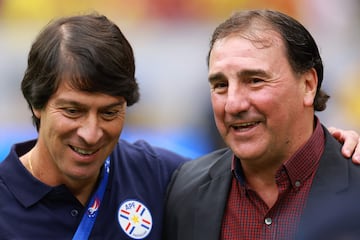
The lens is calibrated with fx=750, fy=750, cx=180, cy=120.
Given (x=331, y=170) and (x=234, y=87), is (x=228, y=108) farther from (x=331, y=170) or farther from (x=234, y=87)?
(x=331, y=170)

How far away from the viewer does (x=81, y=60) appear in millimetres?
3133

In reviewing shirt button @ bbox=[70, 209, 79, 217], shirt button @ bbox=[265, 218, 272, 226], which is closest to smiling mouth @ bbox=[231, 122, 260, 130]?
shirt button @ bbox=[265, 218, 272, 226]

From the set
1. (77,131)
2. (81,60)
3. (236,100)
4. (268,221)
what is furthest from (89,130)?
(268,221)

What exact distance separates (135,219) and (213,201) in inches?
14.4

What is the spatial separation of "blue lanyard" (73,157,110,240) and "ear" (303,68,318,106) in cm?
98

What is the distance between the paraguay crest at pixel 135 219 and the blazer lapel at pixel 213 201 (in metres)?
0.24

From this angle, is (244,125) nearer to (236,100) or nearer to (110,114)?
(236,100)

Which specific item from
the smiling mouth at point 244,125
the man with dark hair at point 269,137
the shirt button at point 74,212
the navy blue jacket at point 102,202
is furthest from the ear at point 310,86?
the shirt button at point 74,212

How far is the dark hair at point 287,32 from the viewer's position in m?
3.24

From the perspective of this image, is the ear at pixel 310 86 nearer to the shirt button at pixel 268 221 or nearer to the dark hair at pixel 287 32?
the dark hair at pixel 287 32

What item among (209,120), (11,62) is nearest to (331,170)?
(209,120)

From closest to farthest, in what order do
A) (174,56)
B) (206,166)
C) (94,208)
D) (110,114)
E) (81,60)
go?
(81,60) < (110,114) < (94,208) < (206,166) < (174,56)

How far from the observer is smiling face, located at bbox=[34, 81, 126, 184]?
10.3ft

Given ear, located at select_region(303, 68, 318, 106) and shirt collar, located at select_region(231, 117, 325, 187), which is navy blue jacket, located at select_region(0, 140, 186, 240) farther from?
ear, located at select_region(303, 68, 318, 106)
